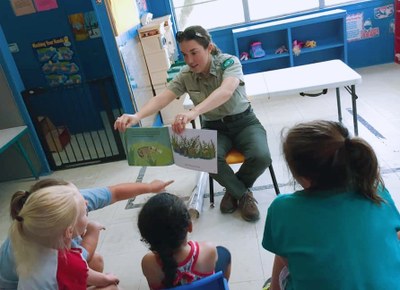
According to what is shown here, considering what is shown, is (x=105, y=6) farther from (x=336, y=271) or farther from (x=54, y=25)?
(x=336, y=271)

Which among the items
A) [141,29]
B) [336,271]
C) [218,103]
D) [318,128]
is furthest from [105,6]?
[336,271]

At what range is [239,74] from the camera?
2.05 metres

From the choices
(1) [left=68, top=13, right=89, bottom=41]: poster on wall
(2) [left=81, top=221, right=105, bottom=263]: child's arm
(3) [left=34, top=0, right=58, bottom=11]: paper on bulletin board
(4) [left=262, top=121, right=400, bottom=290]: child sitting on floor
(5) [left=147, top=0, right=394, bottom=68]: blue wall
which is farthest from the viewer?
(5) [left=147, top=0, right=394, bottom=68]: blue wall

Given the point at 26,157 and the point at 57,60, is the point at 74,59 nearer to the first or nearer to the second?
the point at 57,60

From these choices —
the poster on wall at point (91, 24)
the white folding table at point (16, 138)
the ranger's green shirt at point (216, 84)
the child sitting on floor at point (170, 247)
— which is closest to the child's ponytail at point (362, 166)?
the child sitting on floor at point (170, 247)

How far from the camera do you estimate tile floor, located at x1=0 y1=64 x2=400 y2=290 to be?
191 centimetres

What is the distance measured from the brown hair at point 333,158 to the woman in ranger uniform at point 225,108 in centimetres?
107

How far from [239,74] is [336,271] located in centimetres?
141

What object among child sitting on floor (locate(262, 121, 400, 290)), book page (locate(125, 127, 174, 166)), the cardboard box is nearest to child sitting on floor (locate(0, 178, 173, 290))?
book page (locate(125, 127, 174, 166))

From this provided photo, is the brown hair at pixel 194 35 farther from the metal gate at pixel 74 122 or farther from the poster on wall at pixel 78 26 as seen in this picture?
the poster on wall at pixel 78 26

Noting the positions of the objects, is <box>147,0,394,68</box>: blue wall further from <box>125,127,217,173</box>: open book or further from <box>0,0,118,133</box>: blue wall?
<box>125,127,217,173</box>: open book

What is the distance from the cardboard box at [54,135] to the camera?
→ 3779mm

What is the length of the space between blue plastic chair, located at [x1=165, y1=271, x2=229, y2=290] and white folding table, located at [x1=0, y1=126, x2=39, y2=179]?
95.2 inches

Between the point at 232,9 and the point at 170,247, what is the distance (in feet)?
14.5
